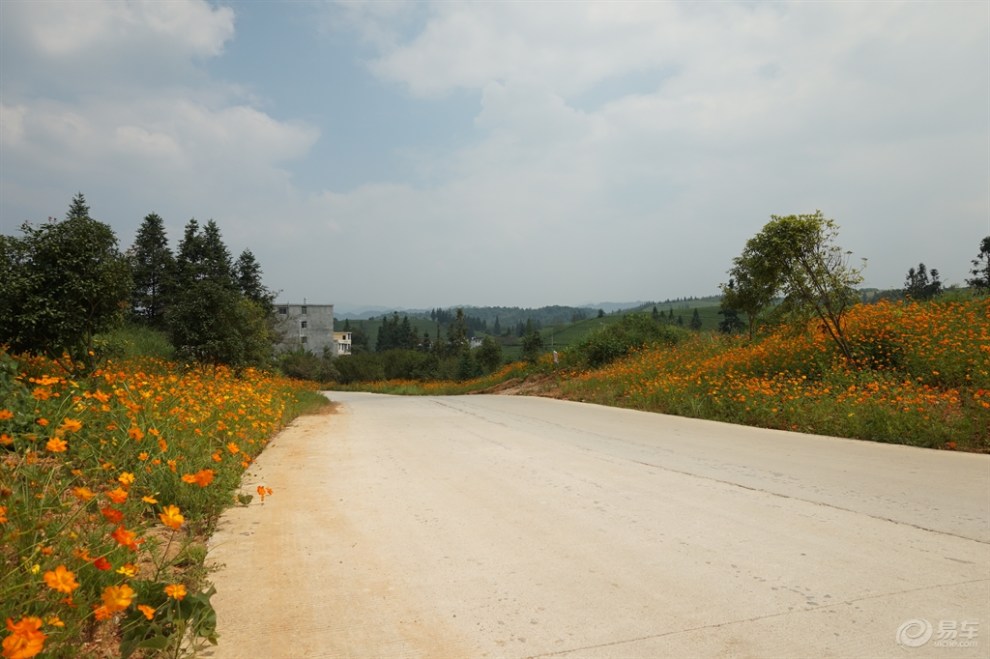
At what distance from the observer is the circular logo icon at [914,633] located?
7.72ft

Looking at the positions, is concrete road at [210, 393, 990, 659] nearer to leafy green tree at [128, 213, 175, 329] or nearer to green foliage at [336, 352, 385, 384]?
leafy green tree at [128, 213, 175, 329]

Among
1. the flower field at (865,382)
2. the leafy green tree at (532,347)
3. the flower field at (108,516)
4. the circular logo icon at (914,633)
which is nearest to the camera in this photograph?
the flower field at (108,516)

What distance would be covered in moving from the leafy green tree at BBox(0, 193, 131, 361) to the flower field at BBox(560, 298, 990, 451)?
30.8 feet

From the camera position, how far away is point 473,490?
486 cm

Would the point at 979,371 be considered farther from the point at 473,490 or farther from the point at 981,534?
the point at 473,490

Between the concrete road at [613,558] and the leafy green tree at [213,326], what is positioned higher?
the leafy green tree at [213,326]

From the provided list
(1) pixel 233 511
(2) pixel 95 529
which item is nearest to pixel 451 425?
(1) pixel 233 511

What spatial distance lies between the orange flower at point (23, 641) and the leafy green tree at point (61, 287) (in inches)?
293

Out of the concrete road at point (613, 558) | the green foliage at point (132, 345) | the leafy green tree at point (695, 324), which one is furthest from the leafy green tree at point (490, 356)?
the concrete road at point (613, 558)

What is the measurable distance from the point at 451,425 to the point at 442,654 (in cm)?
735

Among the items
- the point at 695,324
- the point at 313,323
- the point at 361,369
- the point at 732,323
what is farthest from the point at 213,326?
the point at 313,323

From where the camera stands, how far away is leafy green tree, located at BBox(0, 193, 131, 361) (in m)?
7.54

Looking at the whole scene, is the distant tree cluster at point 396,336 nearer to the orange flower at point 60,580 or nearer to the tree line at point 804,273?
the tree line at point 804,273

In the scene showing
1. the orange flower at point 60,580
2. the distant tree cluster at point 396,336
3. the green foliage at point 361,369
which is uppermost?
the orange flower at point 60,580
